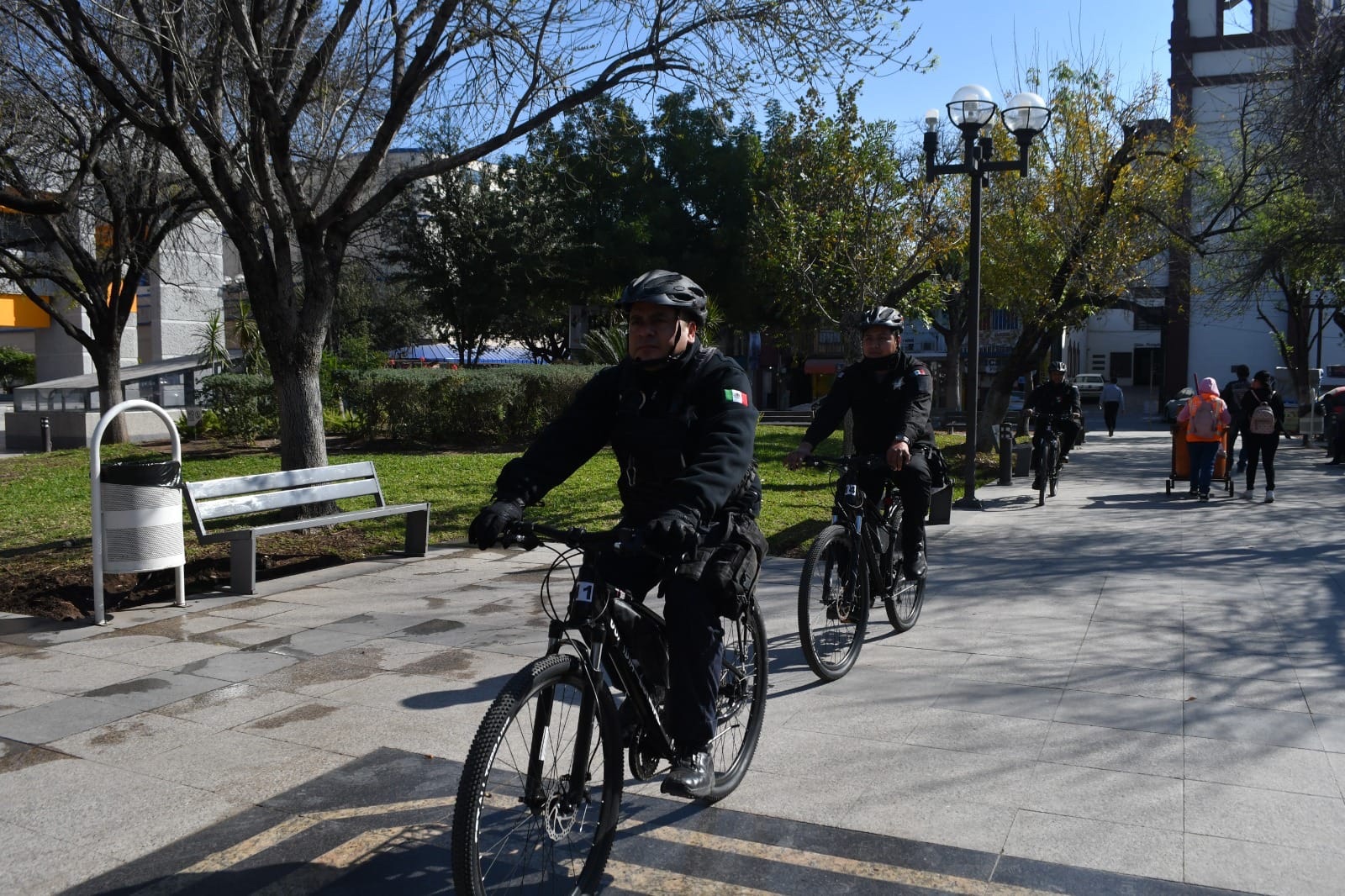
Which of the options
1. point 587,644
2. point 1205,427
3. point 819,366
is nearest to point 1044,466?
point 1205,427

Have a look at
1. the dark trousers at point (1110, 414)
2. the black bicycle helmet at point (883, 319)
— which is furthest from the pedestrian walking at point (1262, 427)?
the dark trousers at point (1110, 414)

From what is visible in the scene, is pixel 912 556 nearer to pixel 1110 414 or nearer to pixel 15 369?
pixel 1110 414

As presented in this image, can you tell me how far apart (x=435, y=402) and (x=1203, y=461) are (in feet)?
39.6

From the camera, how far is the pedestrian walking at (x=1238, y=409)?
567 inches

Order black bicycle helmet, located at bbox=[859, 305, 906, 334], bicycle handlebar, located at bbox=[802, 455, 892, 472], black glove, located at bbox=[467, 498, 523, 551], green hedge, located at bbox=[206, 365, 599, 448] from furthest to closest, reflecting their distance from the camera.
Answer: green hedge, located at bbox=[206, 365, 599, 448] → black bicycle helmet, located at bbox=[859, 305, 906, 334] → bicycle handlebar, located at bbox=[802, 455, 892, 472] → black glove, located at bbox=[467, 498, 523, 551]

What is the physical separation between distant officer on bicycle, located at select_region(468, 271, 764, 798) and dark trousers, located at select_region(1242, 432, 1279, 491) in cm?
1168

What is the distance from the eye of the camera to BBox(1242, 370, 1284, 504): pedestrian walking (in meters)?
13.0

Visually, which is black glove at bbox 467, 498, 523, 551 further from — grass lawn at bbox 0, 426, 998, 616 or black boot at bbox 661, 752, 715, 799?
grass lawn at bbox 0, 426, 998, 616

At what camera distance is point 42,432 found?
69.1 feet

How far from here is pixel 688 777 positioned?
11.4 ft

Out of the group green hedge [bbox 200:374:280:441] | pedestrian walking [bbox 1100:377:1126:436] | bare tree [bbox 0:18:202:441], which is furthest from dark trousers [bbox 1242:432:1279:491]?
green hedge [bbox 200:374:280:441]

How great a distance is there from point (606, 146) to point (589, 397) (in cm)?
837

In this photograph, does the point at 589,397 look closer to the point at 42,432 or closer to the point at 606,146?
the point at 606,146

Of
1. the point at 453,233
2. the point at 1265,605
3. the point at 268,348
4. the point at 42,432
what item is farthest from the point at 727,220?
the point at 1265,605
